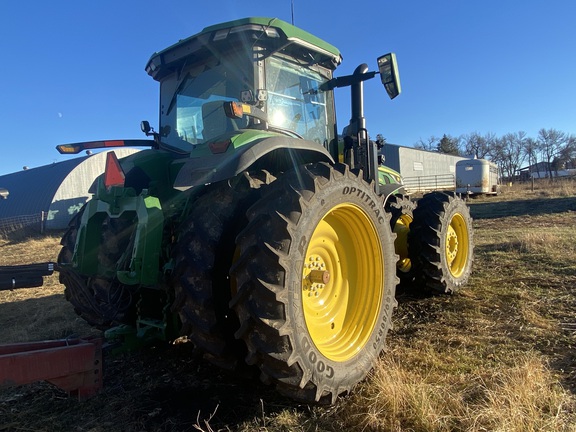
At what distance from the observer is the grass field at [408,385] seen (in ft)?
7.96

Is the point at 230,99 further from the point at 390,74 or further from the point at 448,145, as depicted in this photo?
the point at 448,145

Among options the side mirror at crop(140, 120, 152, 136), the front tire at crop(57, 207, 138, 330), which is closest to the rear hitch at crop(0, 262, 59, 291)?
the front tire at crop(57, 207, 138, 330)

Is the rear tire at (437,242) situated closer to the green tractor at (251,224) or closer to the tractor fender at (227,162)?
the green tractor at (251,224)

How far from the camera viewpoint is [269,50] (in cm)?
338

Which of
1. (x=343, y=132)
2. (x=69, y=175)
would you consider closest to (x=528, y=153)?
(x=69, y=175)

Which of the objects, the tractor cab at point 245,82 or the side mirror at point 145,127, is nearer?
the tractor cab at point 245,82

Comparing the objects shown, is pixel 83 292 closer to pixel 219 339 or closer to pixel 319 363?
pixel 219 339

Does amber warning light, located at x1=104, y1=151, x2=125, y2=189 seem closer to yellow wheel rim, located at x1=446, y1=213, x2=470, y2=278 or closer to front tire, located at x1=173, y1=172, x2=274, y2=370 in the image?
front tire, located at x1=173, y1=172, x2=274, y2=370

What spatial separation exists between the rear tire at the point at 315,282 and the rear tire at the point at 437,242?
68.1 inches

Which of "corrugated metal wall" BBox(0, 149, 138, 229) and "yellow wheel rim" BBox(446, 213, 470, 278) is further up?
"corrugated metal wall" BBox(0, 149, 138, 229)

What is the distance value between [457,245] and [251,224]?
4043mm

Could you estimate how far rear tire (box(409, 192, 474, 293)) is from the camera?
4.89 m

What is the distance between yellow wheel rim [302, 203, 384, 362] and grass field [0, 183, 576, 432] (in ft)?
1.09

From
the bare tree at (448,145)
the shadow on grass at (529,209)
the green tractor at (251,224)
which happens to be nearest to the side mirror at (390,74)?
the green tractor at (251,224)
